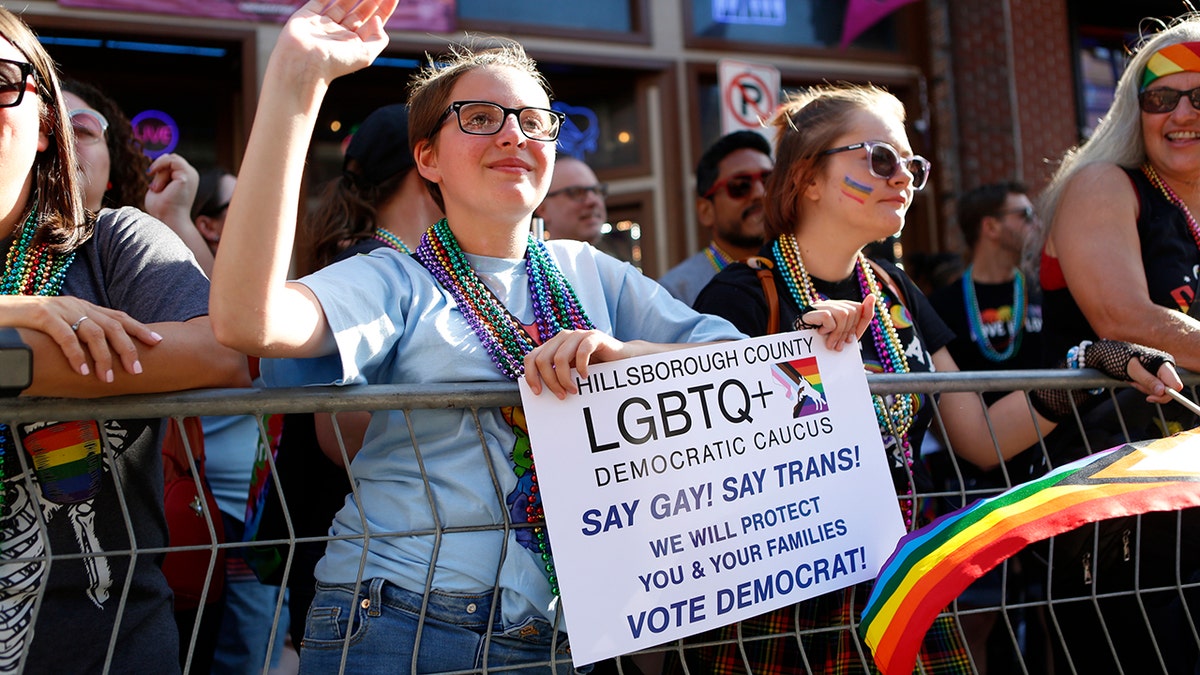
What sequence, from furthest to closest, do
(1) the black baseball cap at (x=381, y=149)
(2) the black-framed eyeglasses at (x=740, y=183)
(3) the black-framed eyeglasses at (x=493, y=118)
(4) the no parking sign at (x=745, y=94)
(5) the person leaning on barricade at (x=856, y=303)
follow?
(4) the no parking sign at (x=745, y=94)
(2) the black-framed eyeglasses at (x=740, y=183)
(1) the black baseball cap at (x=381, y=149)
(5) the person leaning on barricade at (x=856, y=303)
(3) the black-framed eyeglasses at (x=493, y=118)

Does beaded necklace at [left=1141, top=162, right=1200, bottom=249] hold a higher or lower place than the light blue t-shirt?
higher

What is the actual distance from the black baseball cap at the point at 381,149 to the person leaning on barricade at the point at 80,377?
112cm

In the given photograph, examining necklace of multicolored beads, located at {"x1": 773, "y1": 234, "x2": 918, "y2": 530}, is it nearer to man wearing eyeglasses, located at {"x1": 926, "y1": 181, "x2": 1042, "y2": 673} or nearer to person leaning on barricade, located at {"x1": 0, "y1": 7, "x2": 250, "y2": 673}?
person leaning on barricade, located at {"x1": 0, "y1": 7, "x2": 250, "y2": 673}

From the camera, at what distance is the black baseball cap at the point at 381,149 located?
3109 millimetres

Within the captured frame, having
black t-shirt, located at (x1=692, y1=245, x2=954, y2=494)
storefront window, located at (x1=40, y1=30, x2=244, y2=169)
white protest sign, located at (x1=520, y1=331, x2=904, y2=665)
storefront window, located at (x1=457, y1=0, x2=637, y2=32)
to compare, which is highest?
storefront window, located at (x1=457, y1=0, x2=637, y2=32)

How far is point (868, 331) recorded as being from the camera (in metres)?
2.60

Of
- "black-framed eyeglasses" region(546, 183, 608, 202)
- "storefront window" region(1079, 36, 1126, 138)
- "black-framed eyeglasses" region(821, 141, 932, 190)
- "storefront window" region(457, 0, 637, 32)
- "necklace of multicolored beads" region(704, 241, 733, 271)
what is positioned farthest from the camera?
"storefront window" region(1079, 36, 1126, 138)

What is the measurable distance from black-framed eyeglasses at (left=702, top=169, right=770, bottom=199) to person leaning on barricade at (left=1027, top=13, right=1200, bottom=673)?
142 centimetres

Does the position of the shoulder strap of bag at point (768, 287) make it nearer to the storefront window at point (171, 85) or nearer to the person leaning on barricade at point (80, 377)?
the person leaning on barricade at point (80, 377)

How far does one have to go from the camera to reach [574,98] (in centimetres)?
747

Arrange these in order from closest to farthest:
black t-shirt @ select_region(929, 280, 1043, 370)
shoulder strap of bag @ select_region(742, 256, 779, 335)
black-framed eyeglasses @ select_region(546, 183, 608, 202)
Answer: shoulder strap of bag @ select_region(742, 256, 779, 335) < black-framed eyeglasses @ select_region(546, 183, 608, 202) < black t-shirt @ select_region(929, 280, 1043, 370)

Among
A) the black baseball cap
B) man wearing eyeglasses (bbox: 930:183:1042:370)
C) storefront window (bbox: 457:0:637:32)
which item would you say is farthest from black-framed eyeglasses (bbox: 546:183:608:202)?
storefront window (bbox: 457:0:637:32)

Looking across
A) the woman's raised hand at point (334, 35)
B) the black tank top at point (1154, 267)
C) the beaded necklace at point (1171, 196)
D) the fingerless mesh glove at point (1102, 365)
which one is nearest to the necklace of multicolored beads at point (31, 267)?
the woman's raised hand at point (334, 35)

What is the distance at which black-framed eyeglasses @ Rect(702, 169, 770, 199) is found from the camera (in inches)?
177
